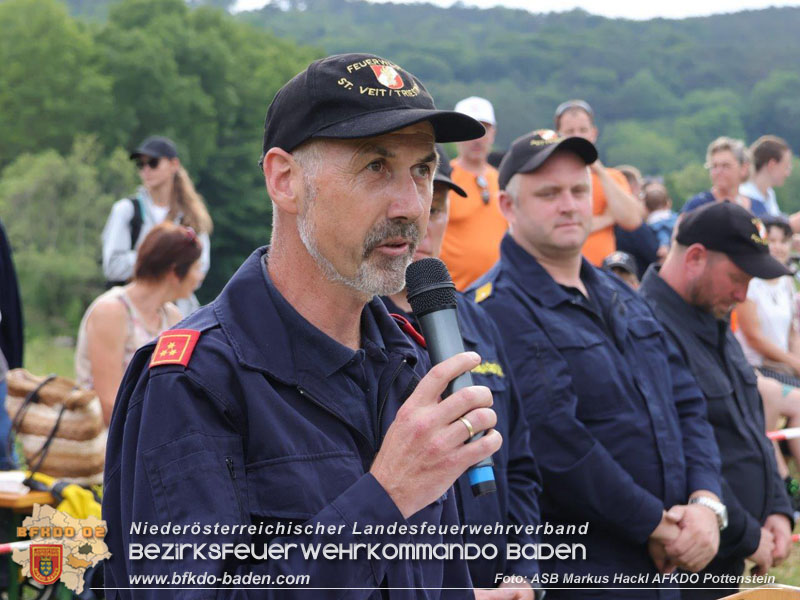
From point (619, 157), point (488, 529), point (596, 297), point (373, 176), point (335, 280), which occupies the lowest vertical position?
point (619, 157)

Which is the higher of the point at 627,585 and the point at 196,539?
the point at 196,539

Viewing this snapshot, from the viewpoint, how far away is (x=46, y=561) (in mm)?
3189

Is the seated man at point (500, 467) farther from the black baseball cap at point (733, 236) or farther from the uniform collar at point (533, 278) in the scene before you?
the black baseball cap at point (733, 236)

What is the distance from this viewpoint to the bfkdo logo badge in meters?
3.09

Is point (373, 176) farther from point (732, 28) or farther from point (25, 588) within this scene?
point (732, 28)

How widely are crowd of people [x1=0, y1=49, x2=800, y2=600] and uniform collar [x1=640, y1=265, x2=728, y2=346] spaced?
0.5 inches

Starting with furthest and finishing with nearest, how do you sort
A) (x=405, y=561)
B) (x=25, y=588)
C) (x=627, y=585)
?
(x=25, y=588) < (x=627, y=585) < (x=405, y=561)

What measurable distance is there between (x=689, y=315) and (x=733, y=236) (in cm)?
45

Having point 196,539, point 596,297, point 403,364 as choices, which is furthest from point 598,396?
point 196,539

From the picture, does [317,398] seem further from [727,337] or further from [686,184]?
[686,184]

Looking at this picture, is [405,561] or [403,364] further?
[403,364]

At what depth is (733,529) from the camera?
14.8ft

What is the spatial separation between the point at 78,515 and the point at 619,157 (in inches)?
1794

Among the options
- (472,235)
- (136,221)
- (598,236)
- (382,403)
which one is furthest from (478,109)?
(382,403)
